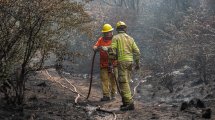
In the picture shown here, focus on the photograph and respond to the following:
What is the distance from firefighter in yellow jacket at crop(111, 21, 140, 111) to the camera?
30.3ft

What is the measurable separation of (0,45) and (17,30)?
1.38 ft

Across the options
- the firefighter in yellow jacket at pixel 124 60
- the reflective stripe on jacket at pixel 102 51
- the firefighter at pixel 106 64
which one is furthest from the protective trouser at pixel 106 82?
the firefighter in yellow jacket at pixel 124 60

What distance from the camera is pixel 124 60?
9461 millimetres

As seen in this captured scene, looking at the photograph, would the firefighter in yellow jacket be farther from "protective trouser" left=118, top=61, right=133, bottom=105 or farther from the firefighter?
the firefighter

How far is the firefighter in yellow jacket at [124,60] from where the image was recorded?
9.25m

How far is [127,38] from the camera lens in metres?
9.72

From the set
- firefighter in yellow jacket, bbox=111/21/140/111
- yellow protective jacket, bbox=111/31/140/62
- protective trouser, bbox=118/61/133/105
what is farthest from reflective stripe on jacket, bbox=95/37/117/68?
protective trouser, bbox=118/61/133/105

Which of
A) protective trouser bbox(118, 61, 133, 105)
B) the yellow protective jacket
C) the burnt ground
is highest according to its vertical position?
the yellow protective jacket

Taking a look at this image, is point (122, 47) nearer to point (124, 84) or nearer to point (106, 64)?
point (124, 84)

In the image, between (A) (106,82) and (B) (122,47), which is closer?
(B) (122,47)

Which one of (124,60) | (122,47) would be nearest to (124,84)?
(124,60)

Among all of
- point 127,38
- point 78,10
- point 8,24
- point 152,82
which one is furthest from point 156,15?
point 8,24

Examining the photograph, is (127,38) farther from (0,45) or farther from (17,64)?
(0,45)

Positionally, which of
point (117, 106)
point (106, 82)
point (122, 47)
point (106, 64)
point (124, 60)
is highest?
point (122, 47)
